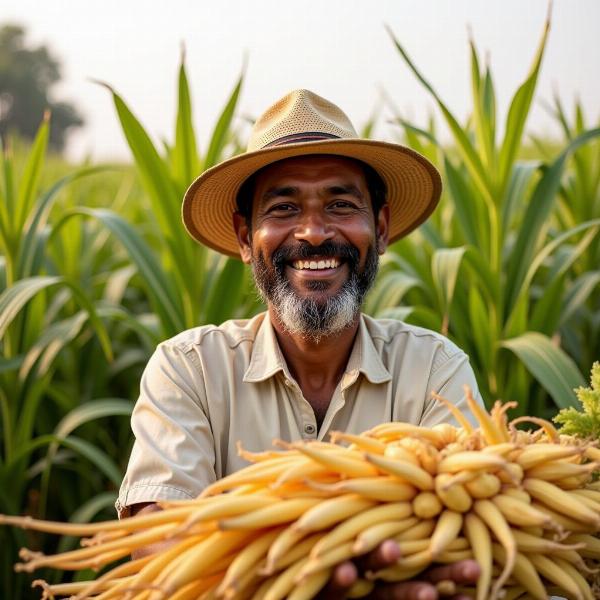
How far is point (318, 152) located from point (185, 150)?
1206mm

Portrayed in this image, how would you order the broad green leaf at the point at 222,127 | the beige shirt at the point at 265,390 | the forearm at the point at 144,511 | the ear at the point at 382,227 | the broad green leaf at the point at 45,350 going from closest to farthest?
the forearm at the point at 144,511
the beige shirt at the point at 265,390
the ear at the point at 382,227
the broad green leaf at the point at 222,127
the broad green leaf at the point at 45,350

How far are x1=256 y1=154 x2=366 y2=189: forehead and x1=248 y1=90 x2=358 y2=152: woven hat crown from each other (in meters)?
0.05

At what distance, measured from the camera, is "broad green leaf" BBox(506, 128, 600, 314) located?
3.64m

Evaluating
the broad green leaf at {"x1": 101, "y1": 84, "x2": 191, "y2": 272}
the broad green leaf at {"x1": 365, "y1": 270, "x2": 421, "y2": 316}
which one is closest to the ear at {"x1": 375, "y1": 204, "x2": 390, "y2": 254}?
the broad green leaf at {"x1": 365, "y1": 270, "x2": 421, "y2": 316}

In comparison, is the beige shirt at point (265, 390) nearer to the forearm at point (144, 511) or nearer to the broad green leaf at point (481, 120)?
the forearm at point (144, 511)

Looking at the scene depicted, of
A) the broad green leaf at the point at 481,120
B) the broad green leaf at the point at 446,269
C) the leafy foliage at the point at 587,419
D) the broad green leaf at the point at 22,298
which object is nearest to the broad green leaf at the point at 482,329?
the broad green leaf at the point at 446,269

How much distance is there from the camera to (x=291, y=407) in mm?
2475

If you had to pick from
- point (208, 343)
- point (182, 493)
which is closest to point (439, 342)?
point (208, 343)

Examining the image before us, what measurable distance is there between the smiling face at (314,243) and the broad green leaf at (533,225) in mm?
1261

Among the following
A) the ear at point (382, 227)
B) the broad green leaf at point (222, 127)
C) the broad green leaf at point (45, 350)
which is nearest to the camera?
the ear at point (382, 227)

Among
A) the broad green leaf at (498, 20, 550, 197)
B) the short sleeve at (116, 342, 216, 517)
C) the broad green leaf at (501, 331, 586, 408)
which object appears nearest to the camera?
the short sleeve at (116, 342, 216, 517)

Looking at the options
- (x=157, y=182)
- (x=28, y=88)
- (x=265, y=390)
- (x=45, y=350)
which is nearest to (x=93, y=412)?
(x=45, y=350)

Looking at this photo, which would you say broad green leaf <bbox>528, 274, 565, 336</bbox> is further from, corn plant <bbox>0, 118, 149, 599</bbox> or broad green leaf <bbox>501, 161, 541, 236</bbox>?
corn plant <bbox>0, 118, 149, 599</bbox>

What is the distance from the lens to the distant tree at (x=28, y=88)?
59031 millimetres
